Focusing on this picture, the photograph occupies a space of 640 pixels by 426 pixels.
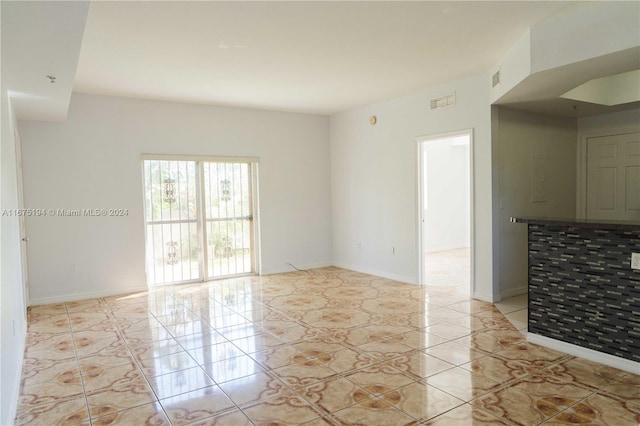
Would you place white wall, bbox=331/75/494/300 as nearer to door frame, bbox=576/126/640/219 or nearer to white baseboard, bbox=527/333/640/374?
white baseboard, bbox=527/333/640/374

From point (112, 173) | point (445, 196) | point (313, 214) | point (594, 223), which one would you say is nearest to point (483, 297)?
point (594, 223)

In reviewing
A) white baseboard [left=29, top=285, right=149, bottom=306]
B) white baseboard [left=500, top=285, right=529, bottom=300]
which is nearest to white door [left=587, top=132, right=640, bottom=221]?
white baseboard [left=500, top=285, right=529, bottom=300]

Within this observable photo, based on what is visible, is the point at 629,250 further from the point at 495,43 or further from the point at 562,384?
the point at 495,43

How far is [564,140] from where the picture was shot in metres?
5.79

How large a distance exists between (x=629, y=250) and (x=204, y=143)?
5.44m

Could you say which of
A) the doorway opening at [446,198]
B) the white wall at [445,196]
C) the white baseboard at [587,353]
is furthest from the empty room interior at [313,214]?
the white wall at [445,196]

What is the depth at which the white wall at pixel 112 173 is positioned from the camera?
5.32 m

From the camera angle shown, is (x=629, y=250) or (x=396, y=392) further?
(x=629, y=250)

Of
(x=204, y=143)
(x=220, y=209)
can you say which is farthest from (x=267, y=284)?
(x=204, y=143)

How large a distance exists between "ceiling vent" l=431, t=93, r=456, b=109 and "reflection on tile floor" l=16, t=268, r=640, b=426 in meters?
2.51

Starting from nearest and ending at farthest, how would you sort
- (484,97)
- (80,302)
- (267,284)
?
1. (484,97)
2. (80,302)
3. (267,284)

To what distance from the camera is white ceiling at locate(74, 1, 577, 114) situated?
3111 millimetres

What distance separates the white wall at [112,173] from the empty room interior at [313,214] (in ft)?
0.09

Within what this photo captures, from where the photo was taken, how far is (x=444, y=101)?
5.41 m
